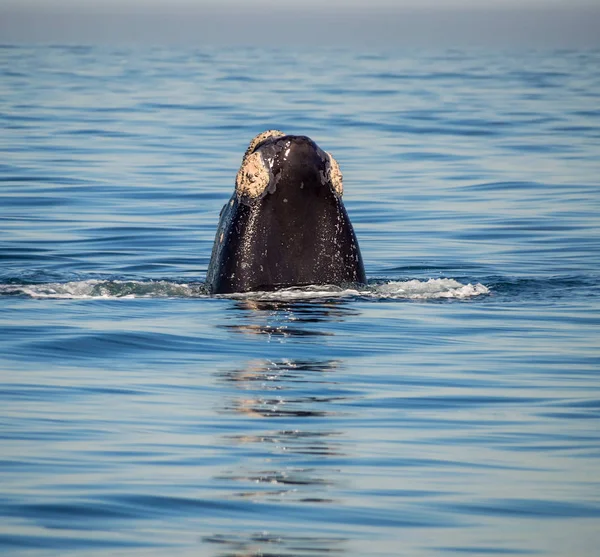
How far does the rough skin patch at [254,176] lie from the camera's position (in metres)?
11.5

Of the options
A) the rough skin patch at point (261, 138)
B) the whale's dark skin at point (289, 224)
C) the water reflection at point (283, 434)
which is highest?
the rough skin patch at point (261, 138)

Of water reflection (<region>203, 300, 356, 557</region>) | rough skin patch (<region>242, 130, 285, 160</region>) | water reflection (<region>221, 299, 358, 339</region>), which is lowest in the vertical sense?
water reflection (<region>203, 300, 356, 557</region>)

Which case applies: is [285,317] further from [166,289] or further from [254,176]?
[166,289]

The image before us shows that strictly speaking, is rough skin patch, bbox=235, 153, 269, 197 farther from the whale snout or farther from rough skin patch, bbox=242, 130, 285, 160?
rough skin patch, bbox=242, 130, 285, 160

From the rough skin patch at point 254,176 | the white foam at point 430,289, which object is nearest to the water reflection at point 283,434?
the rough skin patch at point 254,176

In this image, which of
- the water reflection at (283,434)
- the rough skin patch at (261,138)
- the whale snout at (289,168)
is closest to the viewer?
the water reflection at (283,434)

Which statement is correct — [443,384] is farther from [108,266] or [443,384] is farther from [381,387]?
[108,266]

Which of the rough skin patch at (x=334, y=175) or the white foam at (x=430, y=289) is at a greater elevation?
the rough skin patch at (x=334, y=175)

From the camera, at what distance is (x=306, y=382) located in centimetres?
1000

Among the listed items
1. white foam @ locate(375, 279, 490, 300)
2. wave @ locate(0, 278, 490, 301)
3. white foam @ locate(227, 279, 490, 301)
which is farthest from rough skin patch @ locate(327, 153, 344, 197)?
white foam @ locate(375, 279, 490, 300)

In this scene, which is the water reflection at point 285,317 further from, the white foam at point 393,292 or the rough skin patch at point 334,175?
the rough skin patch at point 334,175

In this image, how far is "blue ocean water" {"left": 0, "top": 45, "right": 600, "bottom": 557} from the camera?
24.1 ft

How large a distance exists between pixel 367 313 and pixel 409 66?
229ft

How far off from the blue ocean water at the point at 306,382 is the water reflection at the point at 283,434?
2 cm
